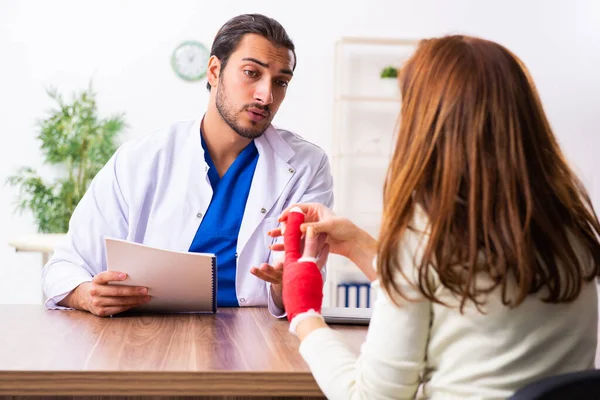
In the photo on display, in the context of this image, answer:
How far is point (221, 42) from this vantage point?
7.80ft

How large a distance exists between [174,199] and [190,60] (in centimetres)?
312

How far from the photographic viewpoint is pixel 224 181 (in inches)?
88.2

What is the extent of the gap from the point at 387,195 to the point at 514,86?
22cm

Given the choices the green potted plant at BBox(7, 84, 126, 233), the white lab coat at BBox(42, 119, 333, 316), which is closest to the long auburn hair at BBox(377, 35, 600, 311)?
the white lab coat at BBox(42, 119, 333, 316)

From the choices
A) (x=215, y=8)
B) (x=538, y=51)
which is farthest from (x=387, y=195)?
(x=538, y=51)

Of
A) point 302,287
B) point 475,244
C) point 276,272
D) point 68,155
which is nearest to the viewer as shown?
point 475,244

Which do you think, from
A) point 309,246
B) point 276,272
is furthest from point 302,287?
point 276,272

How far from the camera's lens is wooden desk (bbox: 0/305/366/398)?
117cm

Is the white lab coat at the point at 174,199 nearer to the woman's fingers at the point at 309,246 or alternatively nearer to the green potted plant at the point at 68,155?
the woman's fingers at the point at 309,246

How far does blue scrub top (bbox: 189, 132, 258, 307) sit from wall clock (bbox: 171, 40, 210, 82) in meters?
3.00

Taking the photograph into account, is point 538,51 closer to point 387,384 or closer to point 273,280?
point 273,280

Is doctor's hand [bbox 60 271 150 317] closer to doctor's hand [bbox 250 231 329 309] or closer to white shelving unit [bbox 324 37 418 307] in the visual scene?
doctor's hand [bbox 250 231 329 309]

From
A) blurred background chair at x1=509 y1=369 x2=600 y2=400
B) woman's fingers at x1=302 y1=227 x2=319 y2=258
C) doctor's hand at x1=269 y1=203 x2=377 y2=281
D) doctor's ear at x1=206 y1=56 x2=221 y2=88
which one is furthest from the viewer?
doctor's ear at x1=206 y1=56 x2=221 y2=88

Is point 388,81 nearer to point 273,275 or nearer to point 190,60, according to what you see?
point 190,60
